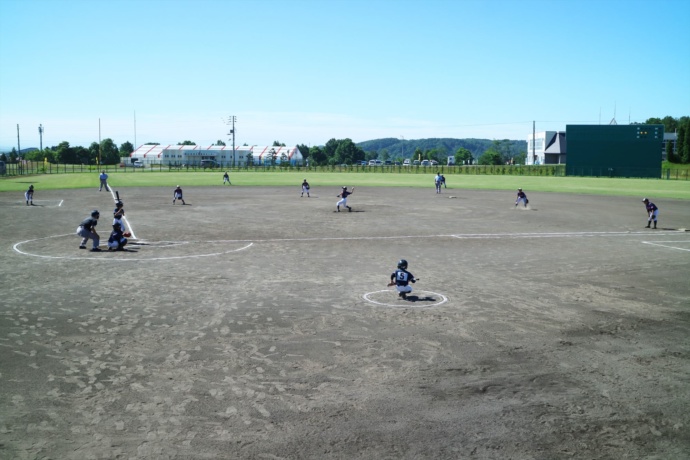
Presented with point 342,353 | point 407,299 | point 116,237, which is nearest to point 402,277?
point 407,299

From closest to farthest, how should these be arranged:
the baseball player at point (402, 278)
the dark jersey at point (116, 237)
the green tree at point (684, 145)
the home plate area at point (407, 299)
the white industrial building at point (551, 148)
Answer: the home plate area at point (407, 299) → the baseball player at point (402, 278) → the dark jersey at point (116, 237) → the green tree at point (684, 145) → the white industrial building at point (551, 148)

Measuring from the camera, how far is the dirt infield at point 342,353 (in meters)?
7.98

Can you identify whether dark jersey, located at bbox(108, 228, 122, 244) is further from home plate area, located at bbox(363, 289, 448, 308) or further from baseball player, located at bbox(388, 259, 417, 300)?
baseball player, located at bbox(388, 259, 417, 300)

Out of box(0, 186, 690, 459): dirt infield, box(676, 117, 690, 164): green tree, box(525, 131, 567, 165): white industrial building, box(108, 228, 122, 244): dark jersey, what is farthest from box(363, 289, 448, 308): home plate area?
box(525, 131, 567, 165): white industrial building

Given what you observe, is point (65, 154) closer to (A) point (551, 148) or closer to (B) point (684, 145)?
(A) point (551, 148)

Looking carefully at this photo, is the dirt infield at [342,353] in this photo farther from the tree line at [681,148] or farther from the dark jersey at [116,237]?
the tree line at [681,148]

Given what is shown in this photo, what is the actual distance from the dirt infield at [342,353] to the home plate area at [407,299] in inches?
4.1

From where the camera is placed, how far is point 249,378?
9.98 m

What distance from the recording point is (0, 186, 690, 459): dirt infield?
798cm

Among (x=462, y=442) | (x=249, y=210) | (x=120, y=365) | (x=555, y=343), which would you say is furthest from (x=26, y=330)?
(x=249, y=210)

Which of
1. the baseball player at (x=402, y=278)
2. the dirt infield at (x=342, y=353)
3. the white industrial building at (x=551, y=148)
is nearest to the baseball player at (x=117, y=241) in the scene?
the dirt infield at (x=342, y=353)

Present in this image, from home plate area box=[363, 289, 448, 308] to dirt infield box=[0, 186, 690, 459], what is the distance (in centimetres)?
10

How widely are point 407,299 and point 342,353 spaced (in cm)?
474

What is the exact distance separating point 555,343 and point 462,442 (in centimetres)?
505
